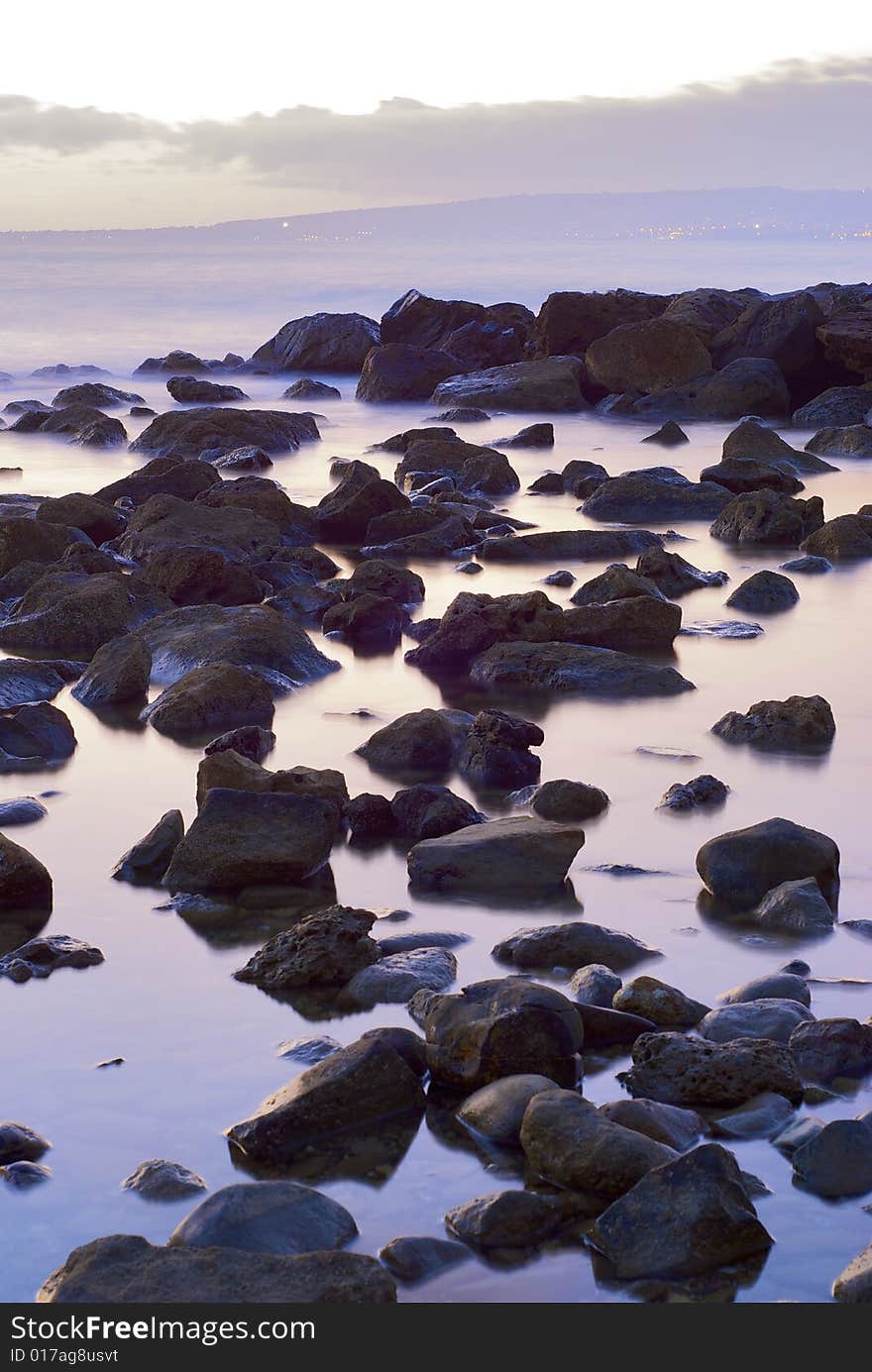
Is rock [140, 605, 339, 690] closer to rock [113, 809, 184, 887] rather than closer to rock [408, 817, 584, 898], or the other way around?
rock [113, 809, 184, 887]

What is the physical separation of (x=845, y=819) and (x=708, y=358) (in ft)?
56.7

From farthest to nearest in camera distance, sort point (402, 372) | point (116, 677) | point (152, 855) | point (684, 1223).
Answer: point (402, 372), point (116, 677), point (152, 855), point (684, 1223)

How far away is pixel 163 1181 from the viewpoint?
3.97m

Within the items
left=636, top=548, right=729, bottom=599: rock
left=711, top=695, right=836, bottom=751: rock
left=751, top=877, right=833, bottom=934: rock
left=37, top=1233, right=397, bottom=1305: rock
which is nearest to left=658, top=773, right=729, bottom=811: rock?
left=711, top=695, right=836, bottom=751: rock

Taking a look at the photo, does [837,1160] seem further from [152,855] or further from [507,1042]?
[152,855]

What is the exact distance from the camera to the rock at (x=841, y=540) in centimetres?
1241

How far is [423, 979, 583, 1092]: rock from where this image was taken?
173 inches

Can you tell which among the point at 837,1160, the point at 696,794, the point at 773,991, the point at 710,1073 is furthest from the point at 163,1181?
the point at 696,794

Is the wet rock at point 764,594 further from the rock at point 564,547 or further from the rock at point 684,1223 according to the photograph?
the rock at point 684,1223

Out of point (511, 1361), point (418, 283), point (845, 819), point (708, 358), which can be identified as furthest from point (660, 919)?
point (418, 283)

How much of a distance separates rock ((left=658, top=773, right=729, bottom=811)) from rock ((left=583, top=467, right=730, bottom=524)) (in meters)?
7.35

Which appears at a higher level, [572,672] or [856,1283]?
[856,1283]

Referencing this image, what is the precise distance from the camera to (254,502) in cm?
1312

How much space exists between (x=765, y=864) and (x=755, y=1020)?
1161 mm
